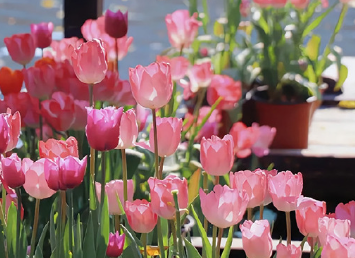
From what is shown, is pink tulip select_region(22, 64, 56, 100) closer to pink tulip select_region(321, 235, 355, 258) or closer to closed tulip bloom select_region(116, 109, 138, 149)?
closed tulip bloom select_region(116, 109, 138, 149)

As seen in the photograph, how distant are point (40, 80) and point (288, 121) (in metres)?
A: 0.92

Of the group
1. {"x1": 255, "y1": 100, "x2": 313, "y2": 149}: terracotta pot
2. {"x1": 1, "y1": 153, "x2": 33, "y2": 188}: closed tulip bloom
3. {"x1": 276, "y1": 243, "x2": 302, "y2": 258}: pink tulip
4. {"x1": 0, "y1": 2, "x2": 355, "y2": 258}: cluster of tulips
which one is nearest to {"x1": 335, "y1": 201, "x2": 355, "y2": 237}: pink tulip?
{"x1": 0, "y1": 2, "x2": 355, "y2": 258}: cluster of tulips

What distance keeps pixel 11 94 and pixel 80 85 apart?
0.35 ft

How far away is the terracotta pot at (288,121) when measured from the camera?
188 cm

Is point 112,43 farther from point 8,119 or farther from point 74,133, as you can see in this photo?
point 8,119

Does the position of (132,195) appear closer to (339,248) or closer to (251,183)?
(251,183)

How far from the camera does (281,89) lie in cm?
197

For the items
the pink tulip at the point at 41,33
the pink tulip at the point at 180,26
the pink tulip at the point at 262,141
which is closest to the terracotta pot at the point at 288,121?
the pink tulip at the point at 262,141

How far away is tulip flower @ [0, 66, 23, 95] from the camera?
Result: 118cm

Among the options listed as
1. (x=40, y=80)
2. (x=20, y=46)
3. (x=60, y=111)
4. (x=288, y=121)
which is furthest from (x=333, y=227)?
(x=288, y=121)

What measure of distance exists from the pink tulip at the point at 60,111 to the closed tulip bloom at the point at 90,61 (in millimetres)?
201

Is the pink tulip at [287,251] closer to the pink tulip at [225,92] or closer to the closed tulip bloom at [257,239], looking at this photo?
the closed tulip bloom at [257,239]

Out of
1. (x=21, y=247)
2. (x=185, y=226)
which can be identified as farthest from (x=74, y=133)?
(x=21, y=247)

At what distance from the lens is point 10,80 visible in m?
1.18
